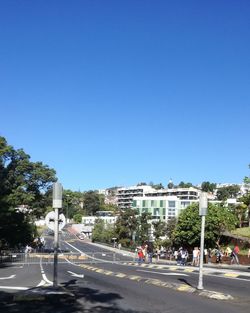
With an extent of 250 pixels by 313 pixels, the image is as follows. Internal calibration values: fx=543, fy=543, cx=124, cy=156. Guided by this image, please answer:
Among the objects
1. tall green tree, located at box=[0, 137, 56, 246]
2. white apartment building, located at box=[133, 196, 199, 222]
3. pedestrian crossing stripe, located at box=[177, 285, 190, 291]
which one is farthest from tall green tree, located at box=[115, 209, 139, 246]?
pedestrian crossing stripe, located at box=[177, 285, 190, 291]

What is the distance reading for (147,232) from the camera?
11900 cm

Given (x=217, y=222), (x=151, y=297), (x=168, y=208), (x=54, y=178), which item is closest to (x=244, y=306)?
(x=151, y=297)

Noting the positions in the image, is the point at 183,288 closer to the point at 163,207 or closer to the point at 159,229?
the point at 159,229

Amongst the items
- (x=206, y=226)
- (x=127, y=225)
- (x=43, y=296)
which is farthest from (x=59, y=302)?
(x=127, y=225)

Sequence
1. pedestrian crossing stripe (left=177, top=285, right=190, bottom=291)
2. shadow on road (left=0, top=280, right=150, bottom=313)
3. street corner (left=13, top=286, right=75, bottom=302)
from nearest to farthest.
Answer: shadow on road (left=0, top=280, right=150, bottom=313), street corner (left=13, top=286, right=75, bottom=302), pedestrian crossing stripe (left=177, top=285, right=190, bottom=291)

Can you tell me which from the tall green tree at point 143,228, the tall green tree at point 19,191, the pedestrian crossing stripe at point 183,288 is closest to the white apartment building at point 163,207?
the tall green tree at point 143,228

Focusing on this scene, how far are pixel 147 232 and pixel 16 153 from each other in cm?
5610

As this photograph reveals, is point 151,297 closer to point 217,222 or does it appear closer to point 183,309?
point 183,309

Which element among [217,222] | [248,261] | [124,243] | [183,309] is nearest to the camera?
[183,309]

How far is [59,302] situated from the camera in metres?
12.9

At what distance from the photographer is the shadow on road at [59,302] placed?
1177 centimetres

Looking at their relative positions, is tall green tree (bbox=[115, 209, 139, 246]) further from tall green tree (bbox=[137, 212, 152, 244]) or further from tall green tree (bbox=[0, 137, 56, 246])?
tall green tree (bbox=[0, 137, 56, 246])

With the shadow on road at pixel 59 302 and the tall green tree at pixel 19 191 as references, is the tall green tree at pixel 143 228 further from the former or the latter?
the shadow on road at pixel 59 302

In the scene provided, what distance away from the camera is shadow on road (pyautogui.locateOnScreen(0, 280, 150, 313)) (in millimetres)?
11766
